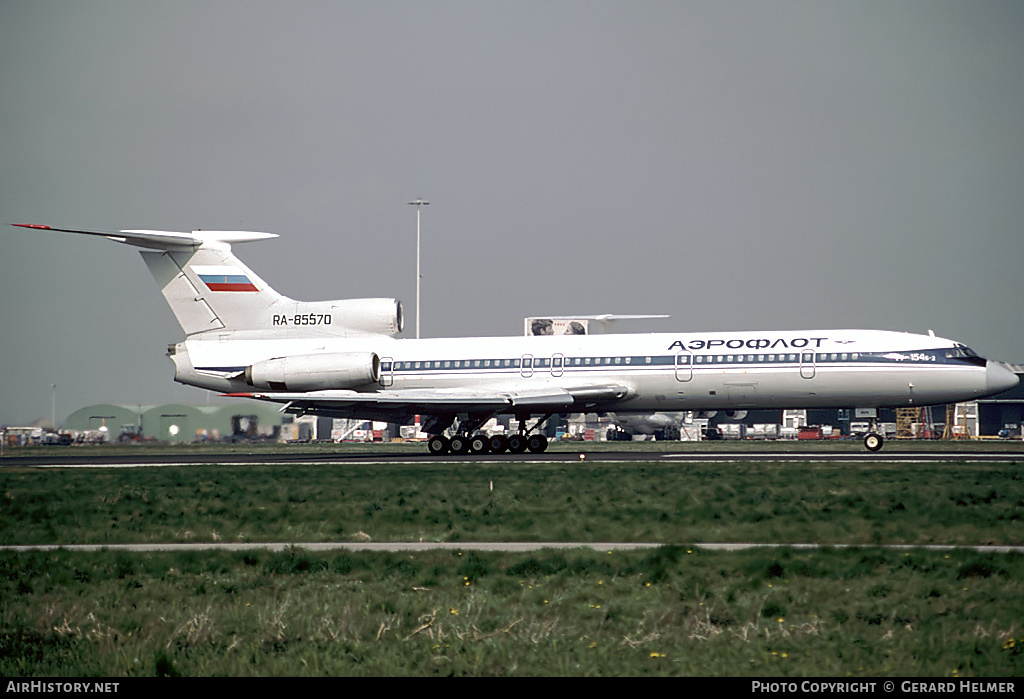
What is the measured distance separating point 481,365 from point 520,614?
3119 centimetres

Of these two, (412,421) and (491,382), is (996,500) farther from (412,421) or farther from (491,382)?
(412,421)

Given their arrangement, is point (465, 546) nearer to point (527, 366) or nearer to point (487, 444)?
point (527, 366)

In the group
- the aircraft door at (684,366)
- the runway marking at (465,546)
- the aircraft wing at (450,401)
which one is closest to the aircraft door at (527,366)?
the aircraft wing at (450,401)

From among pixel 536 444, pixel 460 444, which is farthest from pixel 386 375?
pixel 536 444

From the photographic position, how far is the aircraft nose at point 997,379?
37.6 m

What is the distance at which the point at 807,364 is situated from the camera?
38.4 metres

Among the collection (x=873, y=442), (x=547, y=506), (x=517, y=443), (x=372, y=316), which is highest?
(x=372, y=316)

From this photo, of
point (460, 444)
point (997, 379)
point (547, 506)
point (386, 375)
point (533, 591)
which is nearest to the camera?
point (533, 591)

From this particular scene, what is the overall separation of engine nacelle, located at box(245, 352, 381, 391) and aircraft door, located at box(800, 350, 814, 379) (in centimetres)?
1657

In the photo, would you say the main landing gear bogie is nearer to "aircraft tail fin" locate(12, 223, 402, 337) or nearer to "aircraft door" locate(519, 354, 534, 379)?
"aircraft door" locate(519, 354, 534, 379)

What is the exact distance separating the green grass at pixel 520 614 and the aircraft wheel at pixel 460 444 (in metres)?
27.6

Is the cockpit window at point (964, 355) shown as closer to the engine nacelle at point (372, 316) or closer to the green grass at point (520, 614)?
the engine nacelle at point (372, 316)

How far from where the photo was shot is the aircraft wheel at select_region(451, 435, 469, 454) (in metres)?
41.9

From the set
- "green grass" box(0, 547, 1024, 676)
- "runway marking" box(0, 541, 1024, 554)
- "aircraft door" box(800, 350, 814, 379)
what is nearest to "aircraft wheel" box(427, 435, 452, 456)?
"aircraft door" box(800, 350, 814, 379)
